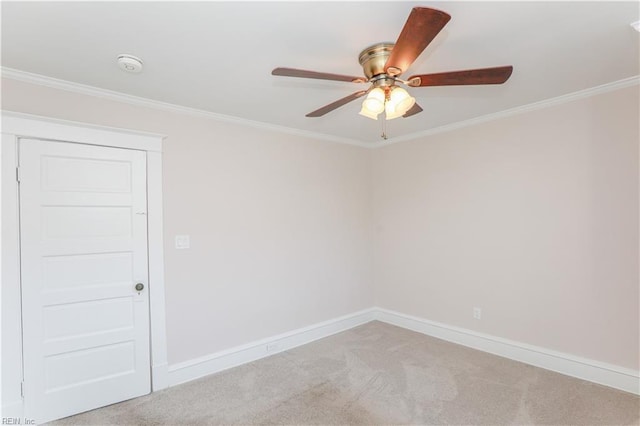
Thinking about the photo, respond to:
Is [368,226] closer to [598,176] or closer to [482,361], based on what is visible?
[482,361]

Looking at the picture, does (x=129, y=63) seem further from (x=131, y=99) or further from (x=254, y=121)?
(x=254, y=121)

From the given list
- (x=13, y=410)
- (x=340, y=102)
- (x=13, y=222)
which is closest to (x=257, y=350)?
(x=13, y=410)

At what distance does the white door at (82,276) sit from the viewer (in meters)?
2.29

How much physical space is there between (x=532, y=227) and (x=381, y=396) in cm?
209

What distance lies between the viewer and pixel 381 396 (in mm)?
2564

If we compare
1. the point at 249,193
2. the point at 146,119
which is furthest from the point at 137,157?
the point at 249,193

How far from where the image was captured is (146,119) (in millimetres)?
2750

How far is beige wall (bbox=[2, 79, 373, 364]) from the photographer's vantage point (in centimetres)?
283

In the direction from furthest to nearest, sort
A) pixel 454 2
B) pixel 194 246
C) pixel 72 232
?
pixel 194 246 < pixel 72 232 < pixel 454 2

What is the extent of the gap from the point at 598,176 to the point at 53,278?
4.36 meters

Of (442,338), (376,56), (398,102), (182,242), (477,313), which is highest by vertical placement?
(376,56)

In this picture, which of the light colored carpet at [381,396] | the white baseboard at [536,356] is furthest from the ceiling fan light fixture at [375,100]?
the white baseboard at [536,356]

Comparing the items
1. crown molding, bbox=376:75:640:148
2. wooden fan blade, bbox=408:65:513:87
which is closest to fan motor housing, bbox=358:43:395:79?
wooden fan blade, bbox=408:65:513:87

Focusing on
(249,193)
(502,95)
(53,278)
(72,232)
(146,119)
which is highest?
(502,95)
